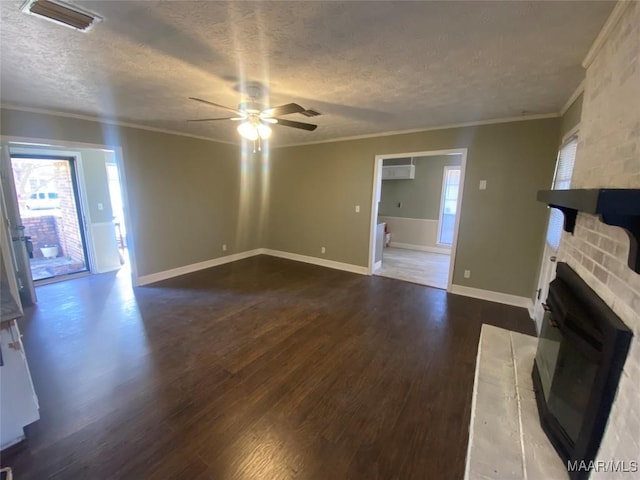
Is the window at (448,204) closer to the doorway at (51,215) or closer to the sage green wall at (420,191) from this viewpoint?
the sage green wall at (420,191)

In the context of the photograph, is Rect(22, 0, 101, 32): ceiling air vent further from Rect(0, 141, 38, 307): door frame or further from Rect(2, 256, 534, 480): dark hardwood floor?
Rect(0, 141, 38, 307): door frame

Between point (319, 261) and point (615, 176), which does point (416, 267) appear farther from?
point (615, 176)

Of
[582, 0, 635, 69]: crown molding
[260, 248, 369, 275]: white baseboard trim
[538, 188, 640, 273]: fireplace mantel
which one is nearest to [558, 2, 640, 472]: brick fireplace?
[582, 0, 635, 69]: crown molding

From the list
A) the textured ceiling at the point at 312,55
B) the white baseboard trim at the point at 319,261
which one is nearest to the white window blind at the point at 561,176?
the textured ceiling at the point at 312,55

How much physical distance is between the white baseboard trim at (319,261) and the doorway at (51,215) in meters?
3.50

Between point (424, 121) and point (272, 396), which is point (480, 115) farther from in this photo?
point (272, 396)

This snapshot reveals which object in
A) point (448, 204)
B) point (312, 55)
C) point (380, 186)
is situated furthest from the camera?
point (448, 204)

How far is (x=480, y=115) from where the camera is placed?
10.8 ft

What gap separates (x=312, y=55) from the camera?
1.86 metres

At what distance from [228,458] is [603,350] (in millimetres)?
1892

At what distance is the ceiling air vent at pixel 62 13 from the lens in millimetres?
1347

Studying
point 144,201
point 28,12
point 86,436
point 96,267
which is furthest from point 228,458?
point 96,267

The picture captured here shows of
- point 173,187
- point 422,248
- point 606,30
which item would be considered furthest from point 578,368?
point 422,248

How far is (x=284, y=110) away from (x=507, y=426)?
2579 mm
